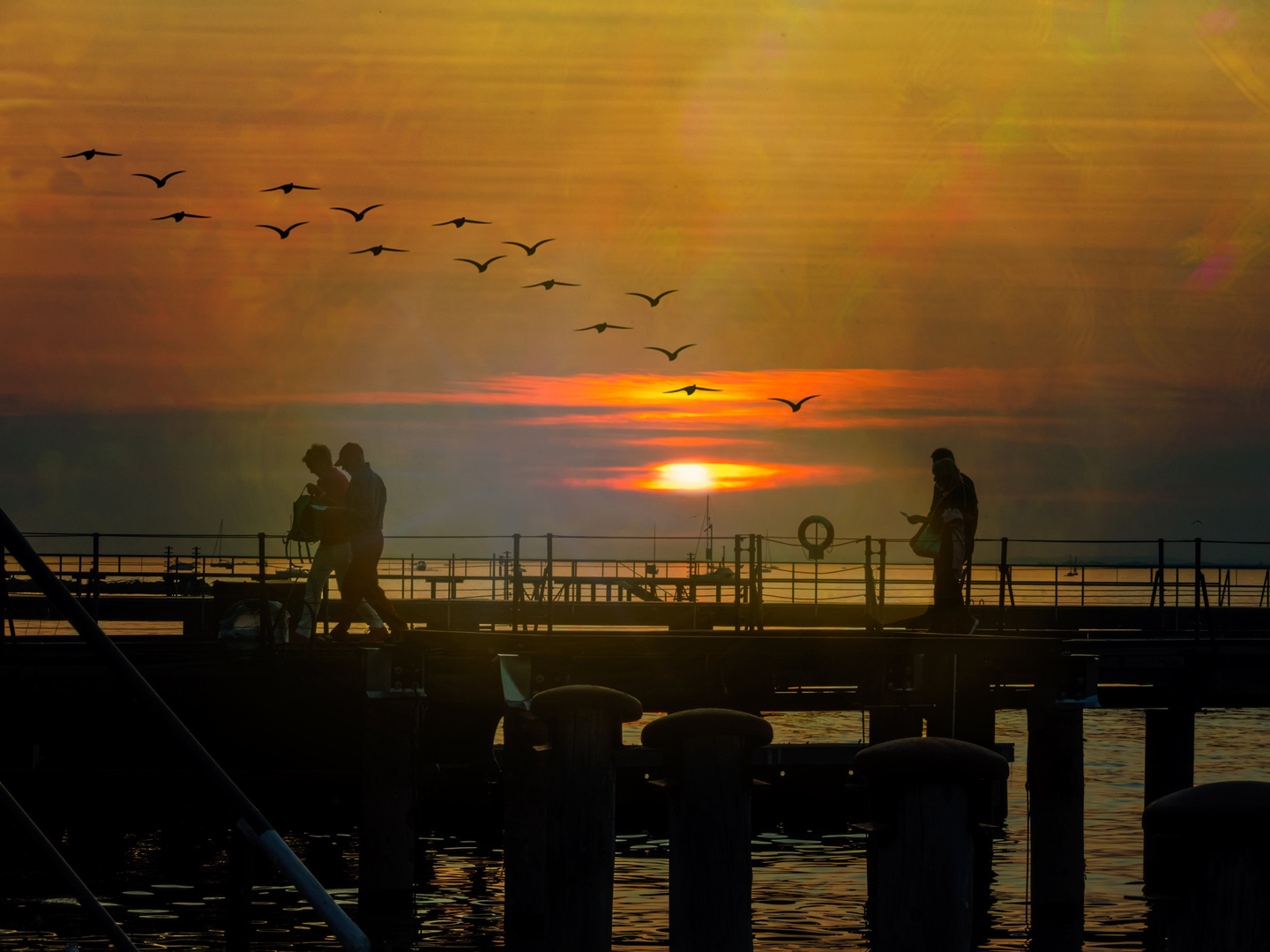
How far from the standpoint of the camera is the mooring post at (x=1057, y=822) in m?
12.2

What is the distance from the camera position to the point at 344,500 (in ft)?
44.6

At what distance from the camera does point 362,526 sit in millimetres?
13656

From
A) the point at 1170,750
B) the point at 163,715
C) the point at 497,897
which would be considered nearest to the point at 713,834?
the point at 163,715

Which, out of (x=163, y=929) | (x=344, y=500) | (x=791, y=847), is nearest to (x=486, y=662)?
(x=344, y=500)

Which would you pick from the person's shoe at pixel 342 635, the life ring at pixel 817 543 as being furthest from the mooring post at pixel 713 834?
the life ring at pixel 817 543

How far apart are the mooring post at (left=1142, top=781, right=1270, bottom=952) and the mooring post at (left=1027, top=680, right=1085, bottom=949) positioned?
9.23 m

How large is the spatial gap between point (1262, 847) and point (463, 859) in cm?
1584

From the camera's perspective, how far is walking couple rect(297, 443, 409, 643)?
1354 centimetres

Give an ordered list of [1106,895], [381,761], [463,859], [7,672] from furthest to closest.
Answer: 1. [463,859]
2. [1106,895]
3. [7,672]
4. [381,761]

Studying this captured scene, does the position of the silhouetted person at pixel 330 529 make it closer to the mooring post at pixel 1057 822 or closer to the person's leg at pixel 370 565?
the person's leg at pixel 370 565

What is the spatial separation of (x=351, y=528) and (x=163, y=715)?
9.12 metres

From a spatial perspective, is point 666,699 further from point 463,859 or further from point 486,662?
point 463,859

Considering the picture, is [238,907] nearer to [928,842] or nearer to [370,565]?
[928,842]

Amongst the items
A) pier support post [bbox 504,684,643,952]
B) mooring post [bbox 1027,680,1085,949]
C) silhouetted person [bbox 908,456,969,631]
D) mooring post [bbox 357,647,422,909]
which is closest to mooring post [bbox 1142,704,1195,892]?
silhouetted person [bbox 908,456,969,631]
